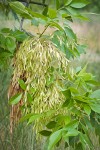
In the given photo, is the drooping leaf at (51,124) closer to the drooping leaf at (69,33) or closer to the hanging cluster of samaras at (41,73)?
the hanging cluster of samaras at (41,73)

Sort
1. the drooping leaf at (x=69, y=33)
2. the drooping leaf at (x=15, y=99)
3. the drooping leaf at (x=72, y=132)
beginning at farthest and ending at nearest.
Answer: the drooping leaf at (x=69, y=33) → the drooping leaf at (x=15, y=99) → the drooping leaf at (x=72, y=132)

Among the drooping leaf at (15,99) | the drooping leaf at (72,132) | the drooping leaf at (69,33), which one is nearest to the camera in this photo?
the drooping leaf at (72,132)

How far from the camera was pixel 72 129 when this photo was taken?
3.15 feet

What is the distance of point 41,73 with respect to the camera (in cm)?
104

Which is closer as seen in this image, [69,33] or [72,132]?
[72,132]

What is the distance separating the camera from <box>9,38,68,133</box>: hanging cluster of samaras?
1.03 metres

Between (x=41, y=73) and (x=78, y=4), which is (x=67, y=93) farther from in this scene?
(x=78, y=4)

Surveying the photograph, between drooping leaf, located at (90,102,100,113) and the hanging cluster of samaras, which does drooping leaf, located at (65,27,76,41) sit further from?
drooping leaf, located at (90,102,100,113)

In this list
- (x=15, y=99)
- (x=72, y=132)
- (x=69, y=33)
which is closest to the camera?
(x=72, y=132)

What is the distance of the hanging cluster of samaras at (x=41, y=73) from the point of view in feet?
3.37

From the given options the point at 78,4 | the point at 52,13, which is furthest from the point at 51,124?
the point at 78,4

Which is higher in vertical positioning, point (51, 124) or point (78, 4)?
point (78, 4)

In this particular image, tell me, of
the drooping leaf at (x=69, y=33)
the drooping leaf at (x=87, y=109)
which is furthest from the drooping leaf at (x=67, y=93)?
the drooping leaf at (x=69, y=33)

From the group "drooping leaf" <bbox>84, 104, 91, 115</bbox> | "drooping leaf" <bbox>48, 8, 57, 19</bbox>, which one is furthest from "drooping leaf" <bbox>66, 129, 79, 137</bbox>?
"drooping leaf" <bbox>48, 8, 57, 19</bbox>
